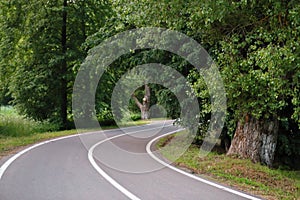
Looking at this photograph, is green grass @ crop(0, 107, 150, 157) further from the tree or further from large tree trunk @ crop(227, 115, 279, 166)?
large tree trunk @ crop(227, 115, 279, 166)

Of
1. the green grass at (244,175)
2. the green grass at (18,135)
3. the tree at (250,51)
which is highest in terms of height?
the tree at (250,51)

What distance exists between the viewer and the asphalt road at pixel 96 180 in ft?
22.1

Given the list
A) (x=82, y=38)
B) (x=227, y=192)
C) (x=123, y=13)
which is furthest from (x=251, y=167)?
(x=82, y=38)

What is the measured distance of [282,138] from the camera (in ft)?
→ 41.2

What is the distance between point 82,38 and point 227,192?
21.5 metres

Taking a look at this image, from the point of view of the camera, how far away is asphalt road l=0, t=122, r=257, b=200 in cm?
673

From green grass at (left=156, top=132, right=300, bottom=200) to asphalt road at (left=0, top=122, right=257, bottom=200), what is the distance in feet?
2.01

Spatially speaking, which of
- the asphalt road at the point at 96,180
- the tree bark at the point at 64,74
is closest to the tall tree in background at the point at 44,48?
the tree bark at the point at 64,74

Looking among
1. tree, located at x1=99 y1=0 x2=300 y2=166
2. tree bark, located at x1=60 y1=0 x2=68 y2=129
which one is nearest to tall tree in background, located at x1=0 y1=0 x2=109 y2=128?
tree bark, located at x1=60 y1=0 x2=68 y2=129

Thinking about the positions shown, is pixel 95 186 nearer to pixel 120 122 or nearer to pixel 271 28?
pixel 271 28

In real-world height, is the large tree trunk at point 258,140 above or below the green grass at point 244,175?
above

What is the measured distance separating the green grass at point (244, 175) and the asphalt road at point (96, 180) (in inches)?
24.1

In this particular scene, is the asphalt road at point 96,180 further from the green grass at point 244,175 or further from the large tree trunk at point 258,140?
the large tree trunk at point 258,140

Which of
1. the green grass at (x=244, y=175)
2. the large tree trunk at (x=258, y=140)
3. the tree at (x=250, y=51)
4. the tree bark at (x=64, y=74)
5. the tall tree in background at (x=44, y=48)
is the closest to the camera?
the green grass at (x=244, y=175)
